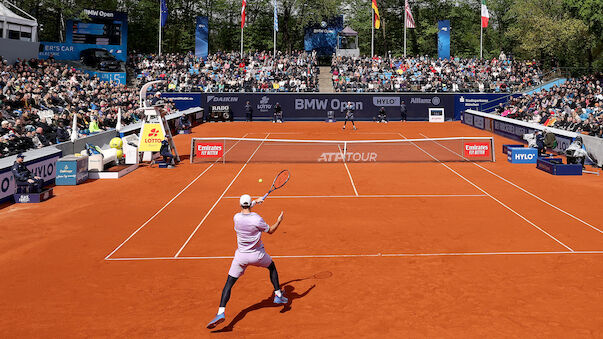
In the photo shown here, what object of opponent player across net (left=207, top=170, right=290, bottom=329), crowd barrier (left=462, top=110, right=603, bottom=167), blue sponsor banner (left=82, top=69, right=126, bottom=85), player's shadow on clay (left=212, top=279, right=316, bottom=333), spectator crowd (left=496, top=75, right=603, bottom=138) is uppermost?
blue sponsor banner (left=82, top=69, right=126, bottom=85)

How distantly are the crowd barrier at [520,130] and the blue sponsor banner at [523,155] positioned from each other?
2.14m

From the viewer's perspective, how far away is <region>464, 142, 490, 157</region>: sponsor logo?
2564 centimetres

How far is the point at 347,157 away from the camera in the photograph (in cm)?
2541

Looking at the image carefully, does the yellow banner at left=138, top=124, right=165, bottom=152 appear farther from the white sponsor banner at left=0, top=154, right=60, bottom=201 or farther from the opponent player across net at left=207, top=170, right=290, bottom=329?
the opponent player across net at left=207, top=170, right=290, bottom=329

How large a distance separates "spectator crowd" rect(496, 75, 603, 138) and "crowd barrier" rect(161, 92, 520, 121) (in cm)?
607

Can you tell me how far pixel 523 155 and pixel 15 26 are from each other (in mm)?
38239

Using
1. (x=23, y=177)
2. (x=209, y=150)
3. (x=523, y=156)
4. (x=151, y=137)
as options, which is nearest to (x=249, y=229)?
(x=23, y=177)

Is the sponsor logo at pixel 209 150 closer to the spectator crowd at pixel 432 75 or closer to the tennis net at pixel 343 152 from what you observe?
the tennis net at pixel 343 152

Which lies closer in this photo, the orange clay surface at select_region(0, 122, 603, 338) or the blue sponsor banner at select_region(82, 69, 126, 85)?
the orange clay surface at select_region(0, 122, 603, 338)

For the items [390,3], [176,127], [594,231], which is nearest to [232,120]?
[176,127]

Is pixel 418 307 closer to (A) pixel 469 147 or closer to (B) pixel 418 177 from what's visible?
(B) pixel 418 177

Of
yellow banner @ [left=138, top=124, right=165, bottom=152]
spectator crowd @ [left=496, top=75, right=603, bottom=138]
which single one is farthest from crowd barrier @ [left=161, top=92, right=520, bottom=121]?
yellow banner @ [left=138, top=124, right=165, bottom=152]

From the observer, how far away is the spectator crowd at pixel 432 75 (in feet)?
159

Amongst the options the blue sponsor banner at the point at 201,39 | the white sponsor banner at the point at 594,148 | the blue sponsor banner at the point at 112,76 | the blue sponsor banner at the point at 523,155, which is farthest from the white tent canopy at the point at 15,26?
the white sponsor banner at the point at 594,148
